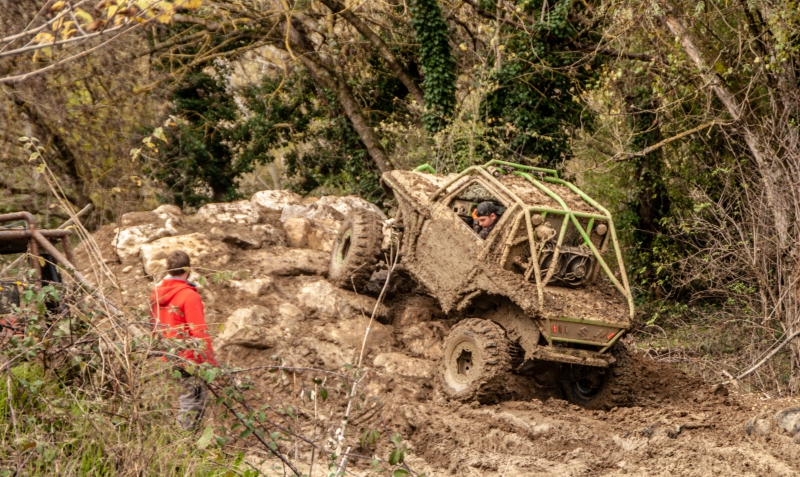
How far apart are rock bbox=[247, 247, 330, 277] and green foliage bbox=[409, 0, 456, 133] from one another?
6.12 metres

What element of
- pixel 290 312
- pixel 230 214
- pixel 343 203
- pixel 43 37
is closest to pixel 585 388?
pixel 290 312

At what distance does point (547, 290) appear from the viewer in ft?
28.3

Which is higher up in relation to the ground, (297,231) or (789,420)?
(297,231)

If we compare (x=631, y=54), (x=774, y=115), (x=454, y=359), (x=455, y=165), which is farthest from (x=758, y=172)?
(x=454, y=359)

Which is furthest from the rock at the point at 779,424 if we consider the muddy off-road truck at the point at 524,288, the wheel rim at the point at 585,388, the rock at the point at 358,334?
the rock at the point at 358,334

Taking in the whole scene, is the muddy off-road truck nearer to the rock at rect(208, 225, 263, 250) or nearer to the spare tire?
the spare tire

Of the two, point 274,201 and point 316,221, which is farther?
point 274,201

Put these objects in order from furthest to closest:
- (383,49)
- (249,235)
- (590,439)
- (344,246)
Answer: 1. (383,49)
2. (249,235)
3. (344,246)
4. (590,439)

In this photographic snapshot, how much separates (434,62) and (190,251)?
7.80 meters

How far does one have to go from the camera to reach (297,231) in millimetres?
12555

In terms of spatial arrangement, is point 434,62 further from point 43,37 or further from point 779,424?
point 43,37

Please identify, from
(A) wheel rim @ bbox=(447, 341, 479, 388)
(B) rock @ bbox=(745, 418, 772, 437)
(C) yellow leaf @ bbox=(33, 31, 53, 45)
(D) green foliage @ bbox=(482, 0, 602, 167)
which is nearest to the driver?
(A) wheel rim @ bbox=(447, 341, 479, 388)

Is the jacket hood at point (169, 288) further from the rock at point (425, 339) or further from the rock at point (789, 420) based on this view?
the rock at point (789, 420)

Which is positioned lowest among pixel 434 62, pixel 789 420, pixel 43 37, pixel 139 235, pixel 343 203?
pixel 789 420
